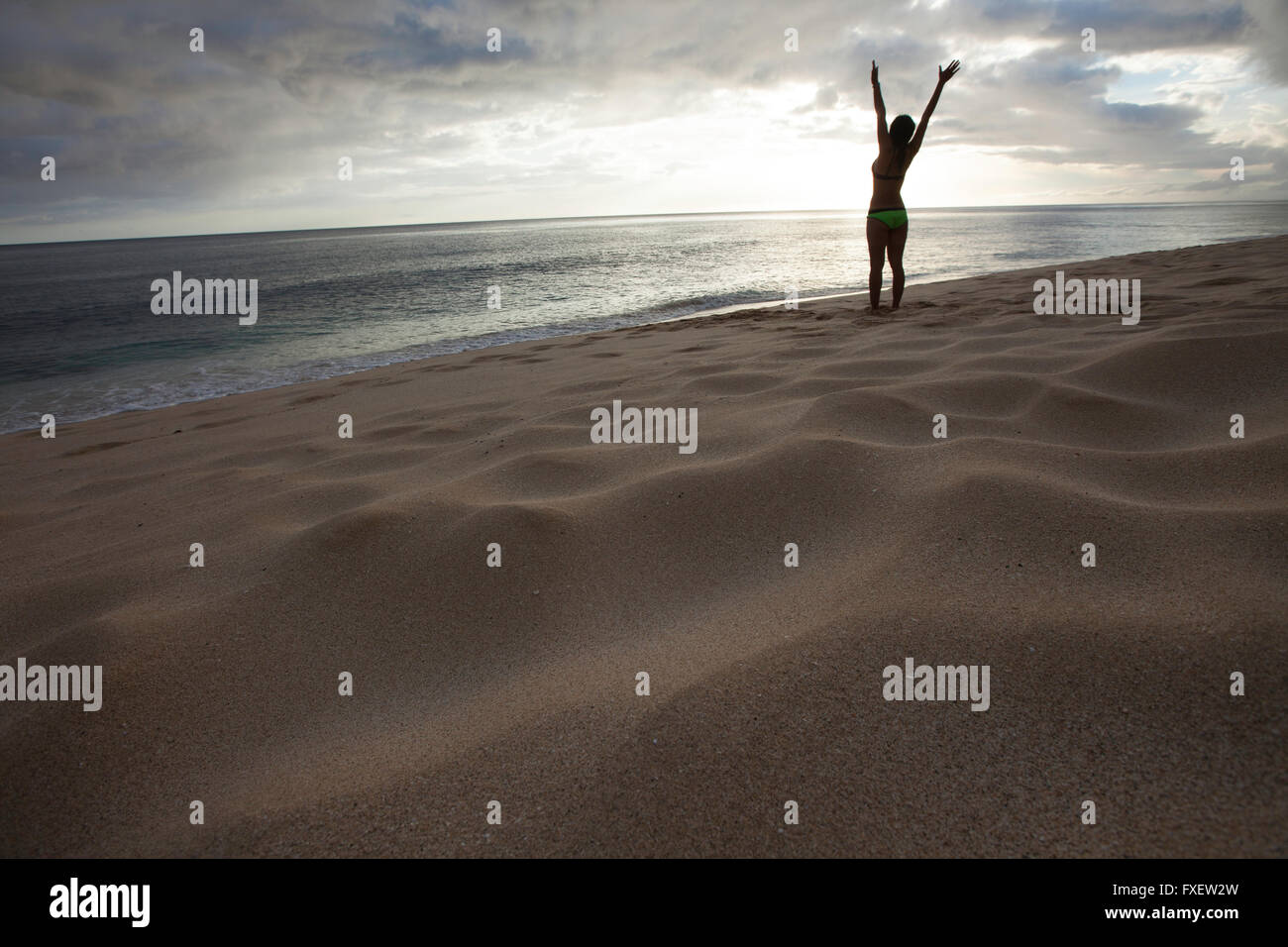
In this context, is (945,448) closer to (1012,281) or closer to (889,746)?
(889,746)

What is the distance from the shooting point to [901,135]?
6.11m

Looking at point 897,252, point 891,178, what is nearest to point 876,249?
point 897,252

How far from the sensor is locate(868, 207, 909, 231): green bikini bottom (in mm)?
6391

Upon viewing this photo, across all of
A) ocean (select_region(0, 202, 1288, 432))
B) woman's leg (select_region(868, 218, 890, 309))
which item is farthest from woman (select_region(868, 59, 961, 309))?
ocean (select_region(0, 202, 1288, 432))

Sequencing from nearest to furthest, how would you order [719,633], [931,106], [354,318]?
[719,633], [931,106], [354,318]

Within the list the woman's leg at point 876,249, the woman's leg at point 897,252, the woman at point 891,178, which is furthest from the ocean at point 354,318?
the woman at point 891,178

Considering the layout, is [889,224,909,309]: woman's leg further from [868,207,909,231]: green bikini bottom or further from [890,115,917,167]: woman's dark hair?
[890,115,917,167]: woman's dark hair

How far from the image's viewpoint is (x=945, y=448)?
257cm

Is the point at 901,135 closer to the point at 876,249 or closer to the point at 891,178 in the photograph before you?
the point at 891,178

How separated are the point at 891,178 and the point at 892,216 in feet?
1.15

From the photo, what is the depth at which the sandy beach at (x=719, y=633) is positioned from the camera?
4.03 feet

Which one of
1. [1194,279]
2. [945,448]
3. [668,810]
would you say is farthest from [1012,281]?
[668,810]
